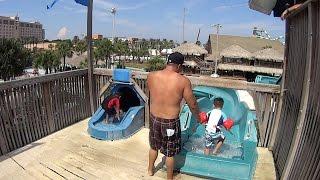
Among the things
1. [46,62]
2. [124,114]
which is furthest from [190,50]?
[46,62]

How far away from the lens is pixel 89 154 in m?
5.57

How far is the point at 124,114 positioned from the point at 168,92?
108 inches

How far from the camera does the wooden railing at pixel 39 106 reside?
5402 mm

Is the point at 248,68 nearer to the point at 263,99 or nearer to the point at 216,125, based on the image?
the point at 263,99

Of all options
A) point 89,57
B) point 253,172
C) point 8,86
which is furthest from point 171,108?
point 89,57

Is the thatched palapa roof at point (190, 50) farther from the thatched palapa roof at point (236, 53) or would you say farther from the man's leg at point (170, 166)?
the man's leg at point (170, 166)

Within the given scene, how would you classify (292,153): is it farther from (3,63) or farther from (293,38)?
(3,63)

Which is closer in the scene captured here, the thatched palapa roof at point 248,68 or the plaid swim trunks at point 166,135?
the plaid swim trunks at point 166,135

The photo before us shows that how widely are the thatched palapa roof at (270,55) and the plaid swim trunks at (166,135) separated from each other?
30696 millimetres

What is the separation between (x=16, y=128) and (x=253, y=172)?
3.71m

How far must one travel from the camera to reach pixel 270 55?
34.2m

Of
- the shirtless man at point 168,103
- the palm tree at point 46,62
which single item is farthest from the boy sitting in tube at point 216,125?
the palm tree at point 46,62

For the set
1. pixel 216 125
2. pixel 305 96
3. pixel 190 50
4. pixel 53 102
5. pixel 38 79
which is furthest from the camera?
pixel 190 50

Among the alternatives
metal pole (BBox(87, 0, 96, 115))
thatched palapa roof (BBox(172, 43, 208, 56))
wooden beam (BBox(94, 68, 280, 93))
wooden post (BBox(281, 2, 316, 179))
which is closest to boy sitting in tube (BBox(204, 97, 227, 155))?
wooden beam (BBox(94, 68, 280, 93))
